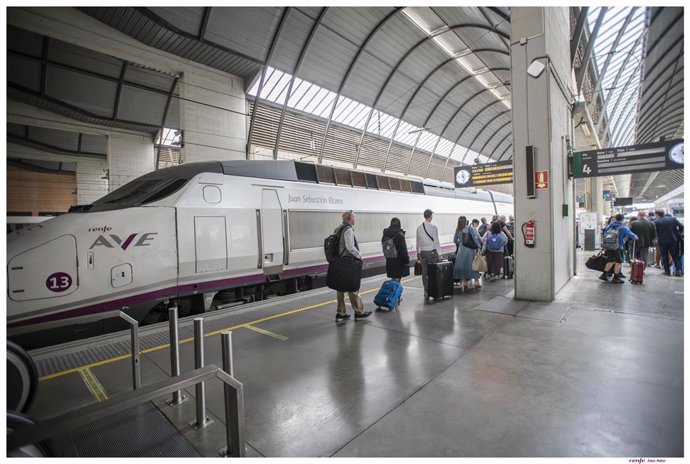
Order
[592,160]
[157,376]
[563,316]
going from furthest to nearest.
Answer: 1. [592,160]
2. [563,316]
3. [157,376]

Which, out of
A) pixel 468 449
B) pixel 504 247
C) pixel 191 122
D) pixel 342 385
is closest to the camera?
pixel 468 449

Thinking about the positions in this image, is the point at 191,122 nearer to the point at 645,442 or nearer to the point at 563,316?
the point at 563,316

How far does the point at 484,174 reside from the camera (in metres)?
12.2

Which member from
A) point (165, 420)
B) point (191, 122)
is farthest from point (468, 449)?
point (191, 122)

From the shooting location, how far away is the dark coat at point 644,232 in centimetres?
812

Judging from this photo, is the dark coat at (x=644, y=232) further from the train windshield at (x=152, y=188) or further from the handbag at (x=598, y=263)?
the train windshield at (x=152, y=188)

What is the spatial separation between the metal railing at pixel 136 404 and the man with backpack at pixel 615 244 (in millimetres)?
8291

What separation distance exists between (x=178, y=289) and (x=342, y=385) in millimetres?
3311

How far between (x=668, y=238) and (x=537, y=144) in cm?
468

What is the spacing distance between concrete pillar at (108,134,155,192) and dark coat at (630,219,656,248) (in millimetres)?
18633

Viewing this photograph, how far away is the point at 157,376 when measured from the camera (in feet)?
11.0

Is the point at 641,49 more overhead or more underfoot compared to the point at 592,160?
more overhead

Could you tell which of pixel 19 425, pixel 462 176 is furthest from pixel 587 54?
pixel 19 425

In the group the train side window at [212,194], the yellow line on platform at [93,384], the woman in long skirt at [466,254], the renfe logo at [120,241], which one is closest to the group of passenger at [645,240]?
the woman in long skirt at [466,254]
